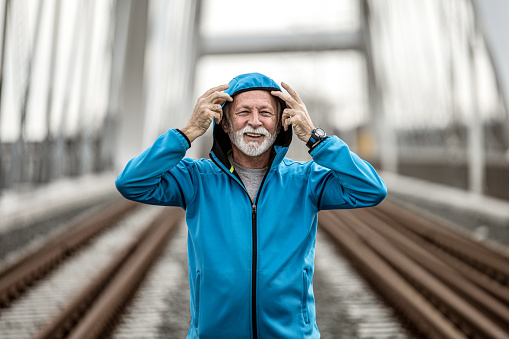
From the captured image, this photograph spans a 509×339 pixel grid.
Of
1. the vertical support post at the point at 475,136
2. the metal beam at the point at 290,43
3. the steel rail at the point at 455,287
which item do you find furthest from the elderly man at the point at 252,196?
the metal beam at the point at 290,43

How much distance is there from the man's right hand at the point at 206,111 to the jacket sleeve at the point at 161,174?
44 millimetres

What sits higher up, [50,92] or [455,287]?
[50,92]

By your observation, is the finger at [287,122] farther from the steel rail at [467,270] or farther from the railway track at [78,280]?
the steel rail at [467,270]

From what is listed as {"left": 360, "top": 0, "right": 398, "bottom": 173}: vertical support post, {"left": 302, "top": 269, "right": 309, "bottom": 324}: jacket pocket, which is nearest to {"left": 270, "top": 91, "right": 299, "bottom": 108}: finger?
{"left": 302, "top": 269, "right": 309, "bottom": 324}: jacket pocket

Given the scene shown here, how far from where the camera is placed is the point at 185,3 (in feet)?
78.9

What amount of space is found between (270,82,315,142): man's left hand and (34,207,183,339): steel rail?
251 centimetres

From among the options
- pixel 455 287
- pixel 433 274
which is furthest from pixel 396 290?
pixel 433 274

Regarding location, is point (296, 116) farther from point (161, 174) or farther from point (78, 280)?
point (78, 280)

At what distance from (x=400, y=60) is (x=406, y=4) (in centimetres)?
200

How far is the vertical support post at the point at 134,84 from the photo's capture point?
14461mm

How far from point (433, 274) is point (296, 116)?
4.24 metres

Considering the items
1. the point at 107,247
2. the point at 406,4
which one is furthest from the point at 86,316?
the point at 406,4

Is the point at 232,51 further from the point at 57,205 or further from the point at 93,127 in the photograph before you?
the point at 57,205

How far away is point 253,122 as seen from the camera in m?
1.67
